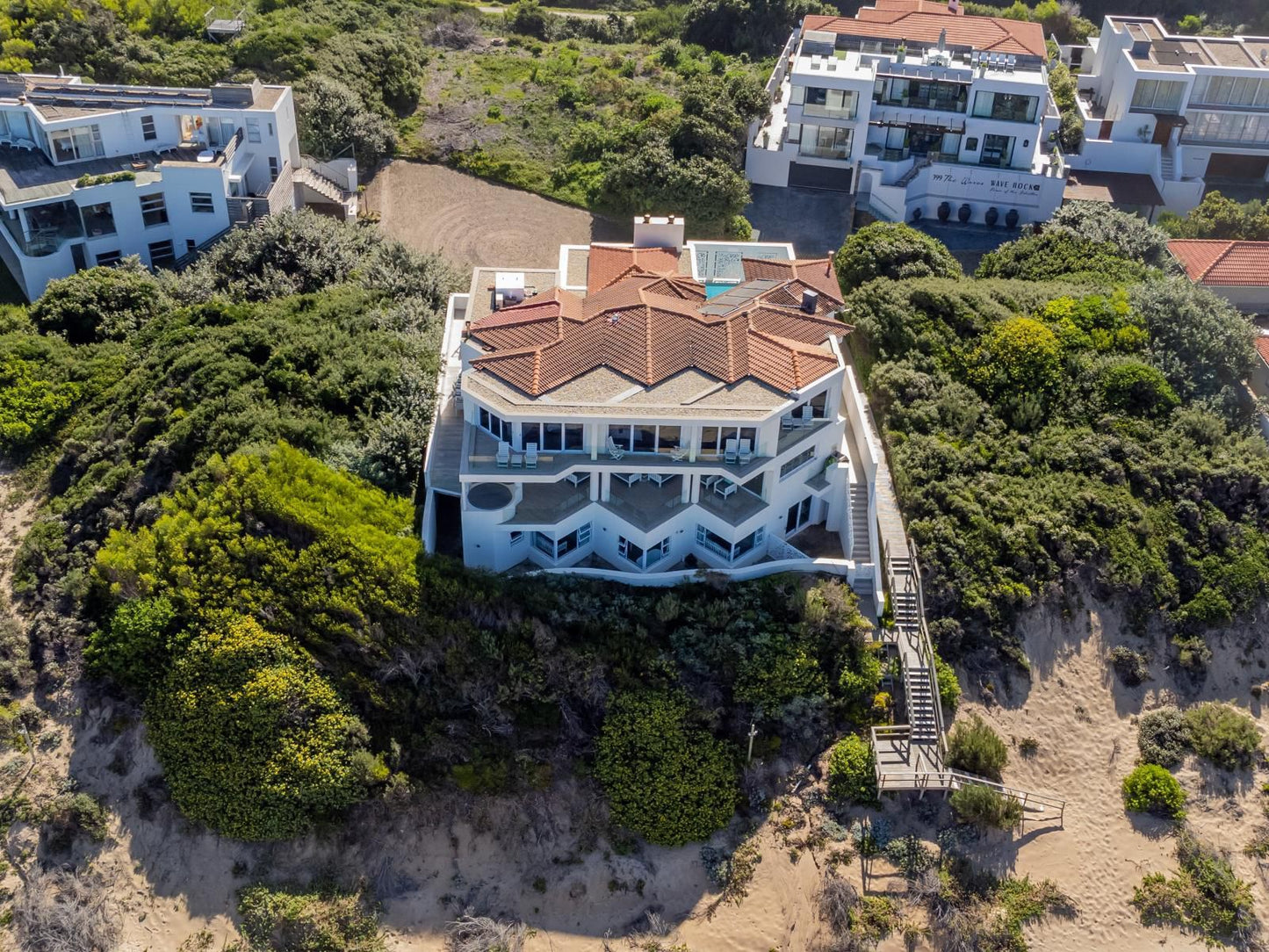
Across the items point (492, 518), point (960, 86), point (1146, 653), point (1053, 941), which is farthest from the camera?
point (960, 86)

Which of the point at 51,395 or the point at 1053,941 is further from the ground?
the point at 51,395

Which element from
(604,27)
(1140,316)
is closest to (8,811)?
(1140,316)

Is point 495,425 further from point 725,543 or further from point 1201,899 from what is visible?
point 1201,899

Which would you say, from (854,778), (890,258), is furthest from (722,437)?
(890,258)

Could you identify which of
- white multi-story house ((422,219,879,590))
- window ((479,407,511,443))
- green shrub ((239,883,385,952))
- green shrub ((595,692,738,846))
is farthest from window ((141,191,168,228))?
green shrub ((595,692,738,846))

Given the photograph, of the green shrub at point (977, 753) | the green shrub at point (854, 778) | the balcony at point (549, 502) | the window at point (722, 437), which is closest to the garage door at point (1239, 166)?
the window at point (722, 437)

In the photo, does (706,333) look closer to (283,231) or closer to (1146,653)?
(1146,653)

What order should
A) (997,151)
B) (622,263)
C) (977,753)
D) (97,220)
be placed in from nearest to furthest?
(977,753) → (622,263) → (97,220) → (997,151)

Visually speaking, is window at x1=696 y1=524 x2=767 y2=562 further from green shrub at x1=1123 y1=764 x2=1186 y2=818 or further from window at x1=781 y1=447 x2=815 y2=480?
green shrub at x1=1123 y1=764 x2=1186 y2=818
